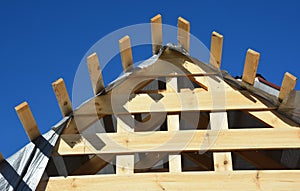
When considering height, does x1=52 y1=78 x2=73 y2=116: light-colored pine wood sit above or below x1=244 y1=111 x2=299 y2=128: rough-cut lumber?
above

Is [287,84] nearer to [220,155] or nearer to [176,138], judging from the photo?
[220,155]

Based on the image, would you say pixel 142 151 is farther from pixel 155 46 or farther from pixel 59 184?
pixel 155 46

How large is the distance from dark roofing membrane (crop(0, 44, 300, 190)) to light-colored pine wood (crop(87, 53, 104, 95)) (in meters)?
0.07

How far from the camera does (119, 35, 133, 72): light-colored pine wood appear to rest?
9.30 ft

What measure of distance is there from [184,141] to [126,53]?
797 mm

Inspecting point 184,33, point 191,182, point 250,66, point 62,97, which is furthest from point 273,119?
point 62,97

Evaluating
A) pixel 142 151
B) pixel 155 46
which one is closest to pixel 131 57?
pixel 155 46

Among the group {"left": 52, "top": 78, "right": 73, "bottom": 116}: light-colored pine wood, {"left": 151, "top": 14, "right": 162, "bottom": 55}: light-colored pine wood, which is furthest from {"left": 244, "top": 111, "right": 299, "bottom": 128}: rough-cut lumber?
{"left": 52, "top": 78, "right": 73, "bottom": 116}: light-colored pine wood

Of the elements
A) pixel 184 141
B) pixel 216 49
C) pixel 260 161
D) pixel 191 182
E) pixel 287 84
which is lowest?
pixel 260 161

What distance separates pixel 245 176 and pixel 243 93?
73cm

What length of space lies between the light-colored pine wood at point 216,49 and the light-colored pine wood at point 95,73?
83 cm

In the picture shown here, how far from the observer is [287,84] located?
2.62 meters

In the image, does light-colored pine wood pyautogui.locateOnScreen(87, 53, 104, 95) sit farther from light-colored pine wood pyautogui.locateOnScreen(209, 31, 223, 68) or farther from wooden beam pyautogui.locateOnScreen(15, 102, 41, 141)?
light-colored pine wood pyautogui.locateOnScreen(209, 31, 223, 68)

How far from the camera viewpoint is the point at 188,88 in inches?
126
